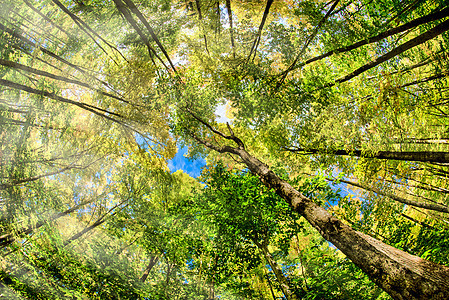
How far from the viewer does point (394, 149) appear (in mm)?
3086

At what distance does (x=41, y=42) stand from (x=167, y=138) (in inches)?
135

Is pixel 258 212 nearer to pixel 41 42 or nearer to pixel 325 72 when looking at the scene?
pixel 325 72

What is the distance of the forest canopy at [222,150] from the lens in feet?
8.64

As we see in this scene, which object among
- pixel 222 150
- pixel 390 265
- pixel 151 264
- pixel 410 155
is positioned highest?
pixel 222 150

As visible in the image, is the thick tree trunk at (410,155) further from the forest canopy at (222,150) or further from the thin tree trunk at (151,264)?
the thin tree trunk at (151,264)

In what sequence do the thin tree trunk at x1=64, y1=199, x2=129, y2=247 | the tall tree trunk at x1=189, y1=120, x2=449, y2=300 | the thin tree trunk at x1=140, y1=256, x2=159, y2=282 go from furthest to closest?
the thin tree trunk at x1=140, y1=256, x2=159, y2=282
the thin tree trunk at x1=64, y1=199, x2=129, y2=247
the tall tree trunk at x1=189, y1=120, x2=449, y2=300

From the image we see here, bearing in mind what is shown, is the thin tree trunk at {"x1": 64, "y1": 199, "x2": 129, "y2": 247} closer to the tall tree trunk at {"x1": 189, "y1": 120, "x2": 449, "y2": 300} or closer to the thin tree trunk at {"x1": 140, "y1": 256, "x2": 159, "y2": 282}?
the thin tree trunk at {"x1": 140, "y1": 256, "x2": 159, "y2": 282}

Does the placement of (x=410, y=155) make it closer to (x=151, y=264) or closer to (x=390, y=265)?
(x=390, y=265)

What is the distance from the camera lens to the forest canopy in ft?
8.64

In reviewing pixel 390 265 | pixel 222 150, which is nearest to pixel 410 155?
pixel 390 265

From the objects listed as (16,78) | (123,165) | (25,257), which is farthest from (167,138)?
(25,257)

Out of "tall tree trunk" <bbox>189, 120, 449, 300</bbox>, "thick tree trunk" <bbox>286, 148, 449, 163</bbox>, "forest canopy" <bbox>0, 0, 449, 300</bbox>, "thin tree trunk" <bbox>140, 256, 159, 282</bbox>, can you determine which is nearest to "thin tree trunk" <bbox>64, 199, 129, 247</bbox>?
"forest canopy" <bbox>0, 0, 449, 300</bbox>

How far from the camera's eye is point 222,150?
5320mm

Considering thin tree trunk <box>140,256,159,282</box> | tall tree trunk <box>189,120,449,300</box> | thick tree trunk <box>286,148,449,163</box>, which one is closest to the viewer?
tall tree trunk <box>189,120,449,300</box>
